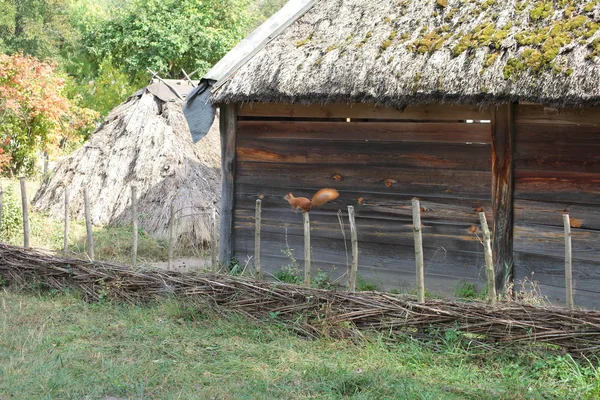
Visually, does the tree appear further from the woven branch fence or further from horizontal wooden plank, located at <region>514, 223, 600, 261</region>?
horizontal wooden plank, located at <region>514, 223, 600, 261</region>

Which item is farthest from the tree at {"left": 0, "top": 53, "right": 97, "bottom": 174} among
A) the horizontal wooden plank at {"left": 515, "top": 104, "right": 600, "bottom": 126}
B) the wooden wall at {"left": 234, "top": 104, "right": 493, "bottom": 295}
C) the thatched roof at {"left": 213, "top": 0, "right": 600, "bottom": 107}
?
the horizontal wooden plank at {"left": 515, "top": 104, "right": 600, "bottom": 126}

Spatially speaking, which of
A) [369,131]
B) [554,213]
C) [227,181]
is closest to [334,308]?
[554,213]

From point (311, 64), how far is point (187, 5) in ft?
63.2

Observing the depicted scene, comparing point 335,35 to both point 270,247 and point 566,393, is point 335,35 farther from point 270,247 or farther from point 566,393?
point 566,393

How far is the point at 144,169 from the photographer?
1351 cm

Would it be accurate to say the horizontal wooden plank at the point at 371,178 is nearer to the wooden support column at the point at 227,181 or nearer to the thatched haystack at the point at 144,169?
the wooden support column at the point at 227,181

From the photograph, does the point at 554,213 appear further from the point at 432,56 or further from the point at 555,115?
the point at 432,56

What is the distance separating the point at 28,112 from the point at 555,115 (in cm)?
1360

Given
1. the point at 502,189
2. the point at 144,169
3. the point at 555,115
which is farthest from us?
the point at 144,169

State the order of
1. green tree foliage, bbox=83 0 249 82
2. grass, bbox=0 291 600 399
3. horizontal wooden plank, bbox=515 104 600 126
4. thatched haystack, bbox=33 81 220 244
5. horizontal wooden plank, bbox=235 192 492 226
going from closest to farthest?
grass, bbox=0 291 600 399 < horizontal wooden plank, bbox=515 104 600 126 < horizontal wooden plank, bbox=235 192 492 226 < thatched haystack, bbox=33 81 220 244 < green tree foliage, bbox=83 0 249 82

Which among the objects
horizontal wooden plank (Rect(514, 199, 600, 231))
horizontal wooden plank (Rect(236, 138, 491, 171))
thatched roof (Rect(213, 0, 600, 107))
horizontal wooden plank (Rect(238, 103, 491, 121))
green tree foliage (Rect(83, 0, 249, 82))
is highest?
green tree foliage (Rect(83, 0, 249, 82))

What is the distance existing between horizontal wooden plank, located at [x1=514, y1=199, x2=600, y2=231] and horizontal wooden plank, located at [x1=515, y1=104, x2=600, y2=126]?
0.76 meters

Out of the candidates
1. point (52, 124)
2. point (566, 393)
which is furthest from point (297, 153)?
point (52, 124)

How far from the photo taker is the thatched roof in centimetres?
657
